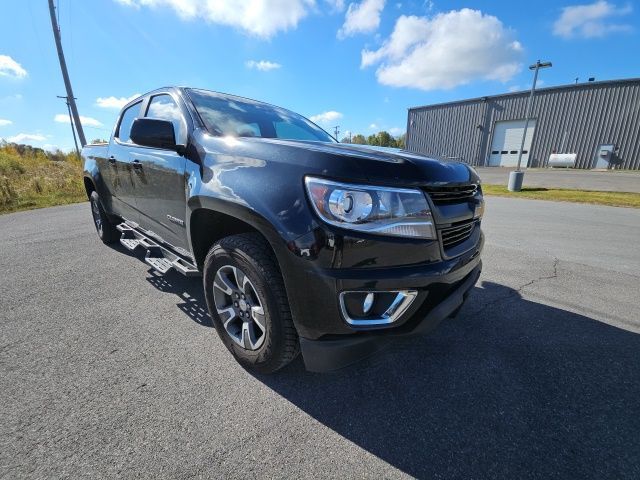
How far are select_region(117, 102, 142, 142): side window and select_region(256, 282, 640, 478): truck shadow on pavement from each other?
3.16m

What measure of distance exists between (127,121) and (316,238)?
344 centimetres

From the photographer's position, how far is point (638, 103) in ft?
89.3

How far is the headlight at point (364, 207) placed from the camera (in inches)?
56.9

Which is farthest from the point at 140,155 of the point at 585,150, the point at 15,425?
the point at 585,150

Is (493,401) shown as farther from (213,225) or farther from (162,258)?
(162,258)

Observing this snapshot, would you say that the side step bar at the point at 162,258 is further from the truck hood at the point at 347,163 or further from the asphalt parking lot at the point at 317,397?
the truck hood at the point at 347,163

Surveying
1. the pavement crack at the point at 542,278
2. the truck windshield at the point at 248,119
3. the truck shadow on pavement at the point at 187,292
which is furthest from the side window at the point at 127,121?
the pavement crack at the point at 542,278

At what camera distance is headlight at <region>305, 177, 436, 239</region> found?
144 centimetres

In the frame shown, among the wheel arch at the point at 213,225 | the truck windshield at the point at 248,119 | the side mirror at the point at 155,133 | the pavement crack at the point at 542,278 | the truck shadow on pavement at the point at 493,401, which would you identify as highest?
the truck windshield at the point at 248,119

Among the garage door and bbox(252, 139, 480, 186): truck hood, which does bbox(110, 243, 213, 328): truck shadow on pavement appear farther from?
the garage door

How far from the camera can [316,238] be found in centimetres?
144

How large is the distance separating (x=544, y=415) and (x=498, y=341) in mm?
714

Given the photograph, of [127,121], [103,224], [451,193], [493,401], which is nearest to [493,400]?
[493,401]

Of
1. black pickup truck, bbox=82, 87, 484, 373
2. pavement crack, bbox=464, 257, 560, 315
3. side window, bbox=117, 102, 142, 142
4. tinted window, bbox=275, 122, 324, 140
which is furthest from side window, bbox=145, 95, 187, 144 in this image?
pavement crack, bbox=464, 257, 560, 315
